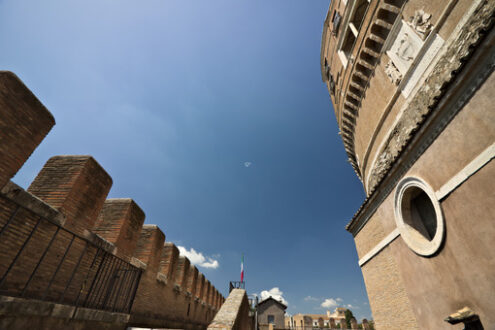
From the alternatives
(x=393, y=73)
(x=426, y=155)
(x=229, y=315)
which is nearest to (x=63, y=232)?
(x=229, y=315)

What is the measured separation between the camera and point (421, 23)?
702 centimetres

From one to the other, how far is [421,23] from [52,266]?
11504 mm

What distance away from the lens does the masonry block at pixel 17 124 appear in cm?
345

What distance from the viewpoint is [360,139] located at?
1168 centimetres

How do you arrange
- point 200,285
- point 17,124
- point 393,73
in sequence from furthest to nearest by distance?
point 200,285
point 393,73
point 17,124

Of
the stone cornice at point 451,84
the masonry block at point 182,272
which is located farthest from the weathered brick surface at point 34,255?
the stone cornice at point 451,84

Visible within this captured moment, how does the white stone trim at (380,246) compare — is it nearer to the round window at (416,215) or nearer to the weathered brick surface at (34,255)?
the round window at (416,215)

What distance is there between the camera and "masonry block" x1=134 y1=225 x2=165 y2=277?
7.77m

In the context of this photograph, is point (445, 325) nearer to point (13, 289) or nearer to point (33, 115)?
point (13, 289)

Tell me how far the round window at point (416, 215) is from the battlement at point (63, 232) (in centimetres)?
733

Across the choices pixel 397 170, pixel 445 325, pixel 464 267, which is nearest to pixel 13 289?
pixel 464 267

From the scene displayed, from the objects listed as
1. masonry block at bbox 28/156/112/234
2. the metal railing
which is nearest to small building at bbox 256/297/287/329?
the metal railing

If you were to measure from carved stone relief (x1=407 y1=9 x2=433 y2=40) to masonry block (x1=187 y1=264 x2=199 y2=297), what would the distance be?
14.4 meters

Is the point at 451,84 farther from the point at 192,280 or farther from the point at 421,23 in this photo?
the point at 192,280
